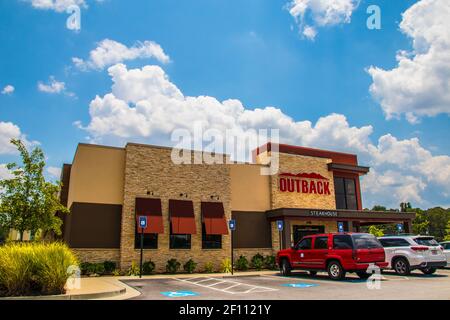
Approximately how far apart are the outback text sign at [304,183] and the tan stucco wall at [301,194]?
272 mm

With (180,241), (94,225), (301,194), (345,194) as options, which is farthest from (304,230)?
(94,225)

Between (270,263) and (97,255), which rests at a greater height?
(97,255)

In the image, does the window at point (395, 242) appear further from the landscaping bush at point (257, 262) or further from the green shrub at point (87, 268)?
the green shrub at point (87, 268)

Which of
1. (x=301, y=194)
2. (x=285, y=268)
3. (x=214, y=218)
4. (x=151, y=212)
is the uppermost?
(x=301, y=194)

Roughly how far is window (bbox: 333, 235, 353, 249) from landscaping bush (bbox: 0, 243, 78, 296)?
10428 mm

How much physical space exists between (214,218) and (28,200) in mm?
10375

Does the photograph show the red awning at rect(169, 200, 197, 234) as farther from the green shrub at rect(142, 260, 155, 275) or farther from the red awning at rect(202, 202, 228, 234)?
the green shrub at rect(142, 260, 155, 275)

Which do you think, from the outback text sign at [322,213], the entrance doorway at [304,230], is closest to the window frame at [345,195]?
the entrance doorway at [304,230]

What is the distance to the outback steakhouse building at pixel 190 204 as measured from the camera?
21.0 metres

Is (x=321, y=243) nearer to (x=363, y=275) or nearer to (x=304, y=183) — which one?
(x=363, y=275)

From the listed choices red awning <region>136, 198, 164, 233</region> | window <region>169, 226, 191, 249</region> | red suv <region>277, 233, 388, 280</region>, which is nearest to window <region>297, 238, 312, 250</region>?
red suv <region>277, 233, 388, 280</region>

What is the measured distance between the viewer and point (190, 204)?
75.8 feet

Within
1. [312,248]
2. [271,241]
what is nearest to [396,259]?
[312,248]
